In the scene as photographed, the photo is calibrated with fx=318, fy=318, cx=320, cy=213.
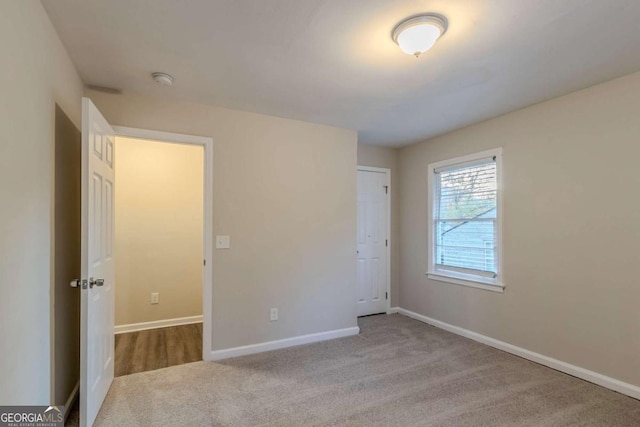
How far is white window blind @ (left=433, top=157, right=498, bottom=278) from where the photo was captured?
136 inches

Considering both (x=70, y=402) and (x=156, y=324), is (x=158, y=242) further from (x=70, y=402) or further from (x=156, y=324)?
(x=70, y=402)

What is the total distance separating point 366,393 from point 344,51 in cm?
246

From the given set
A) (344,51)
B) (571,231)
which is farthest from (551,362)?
(344,51)

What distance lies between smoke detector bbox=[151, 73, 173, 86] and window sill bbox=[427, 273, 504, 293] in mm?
3576

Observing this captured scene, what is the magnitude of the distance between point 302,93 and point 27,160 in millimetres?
1928

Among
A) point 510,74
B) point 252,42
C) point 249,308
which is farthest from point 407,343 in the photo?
point 252,42

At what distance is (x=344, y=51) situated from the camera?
6.85ft

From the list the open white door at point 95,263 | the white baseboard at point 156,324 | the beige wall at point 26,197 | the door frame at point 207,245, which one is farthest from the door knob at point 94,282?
the white baseboard at point 156,324

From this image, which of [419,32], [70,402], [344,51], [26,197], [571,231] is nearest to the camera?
[26,197]

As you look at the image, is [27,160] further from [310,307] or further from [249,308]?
[310,307]

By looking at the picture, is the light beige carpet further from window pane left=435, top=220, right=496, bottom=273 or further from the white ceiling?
the white ceiling

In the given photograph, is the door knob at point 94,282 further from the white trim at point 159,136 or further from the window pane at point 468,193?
the window pane at point 468,193

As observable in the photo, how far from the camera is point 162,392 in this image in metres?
2.42

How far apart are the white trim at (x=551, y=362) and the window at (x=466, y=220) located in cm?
55
